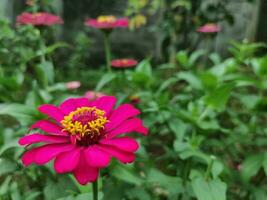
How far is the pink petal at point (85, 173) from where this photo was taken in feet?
1.91

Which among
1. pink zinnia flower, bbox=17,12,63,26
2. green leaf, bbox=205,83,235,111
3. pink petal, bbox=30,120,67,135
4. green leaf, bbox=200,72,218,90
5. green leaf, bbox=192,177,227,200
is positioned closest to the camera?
pink petal, bbox=30,120,67,135

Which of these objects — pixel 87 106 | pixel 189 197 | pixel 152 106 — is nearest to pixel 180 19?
pixel 152 106

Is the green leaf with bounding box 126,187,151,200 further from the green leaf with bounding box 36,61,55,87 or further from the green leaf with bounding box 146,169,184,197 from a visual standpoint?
the green leaf with bounding box 36,61,55,87

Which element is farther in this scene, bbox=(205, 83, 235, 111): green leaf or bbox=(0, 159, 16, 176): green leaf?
bbox=(205, 83, 235, 111): green leaf

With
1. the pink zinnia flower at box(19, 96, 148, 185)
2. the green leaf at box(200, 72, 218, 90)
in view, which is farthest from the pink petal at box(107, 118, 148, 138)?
the green leaf at box(200, 72, 218, 90)

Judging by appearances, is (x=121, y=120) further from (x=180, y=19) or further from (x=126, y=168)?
(x=180, y=19)

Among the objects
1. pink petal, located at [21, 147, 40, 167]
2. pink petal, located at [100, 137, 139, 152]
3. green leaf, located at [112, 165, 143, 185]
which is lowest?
green leaf, located at [112, 165, 143, 185]

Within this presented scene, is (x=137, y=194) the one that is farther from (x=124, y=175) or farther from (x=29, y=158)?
(x=29, y=158)

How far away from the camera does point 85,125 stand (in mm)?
675

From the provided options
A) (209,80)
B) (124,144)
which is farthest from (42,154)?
(209,80)

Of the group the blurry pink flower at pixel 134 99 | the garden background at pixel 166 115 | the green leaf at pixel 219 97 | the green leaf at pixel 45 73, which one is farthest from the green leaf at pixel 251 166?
the green leaf at pixel 45 73

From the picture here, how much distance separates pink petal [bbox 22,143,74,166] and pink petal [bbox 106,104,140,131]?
10cm

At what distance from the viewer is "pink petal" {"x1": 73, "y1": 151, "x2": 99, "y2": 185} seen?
58cm

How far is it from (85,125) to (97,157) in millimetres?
92
